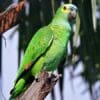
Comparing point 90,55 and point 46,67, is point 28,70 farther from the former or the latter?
point 90,55

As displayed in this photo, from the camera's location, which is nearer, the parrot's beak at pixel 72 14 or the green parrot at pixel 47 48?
the green parrot at pixel 47 48

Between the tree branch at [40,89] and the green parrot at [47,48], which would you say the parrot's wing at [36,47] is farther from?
the tree branch at [40,89]

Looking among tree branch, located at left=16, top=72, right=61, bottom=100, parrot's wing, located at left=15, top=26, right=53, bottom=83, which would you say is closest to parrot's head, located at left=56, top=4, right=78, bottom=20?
Answer: parrot's wing, located at left=15, top=26, right=53, bottom=83

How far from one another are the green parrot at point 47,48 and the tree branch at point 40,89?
0.34m

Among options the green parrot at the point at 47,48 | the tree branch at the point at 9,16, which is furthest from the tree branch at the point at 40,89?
the green parrot at the point at 47,48

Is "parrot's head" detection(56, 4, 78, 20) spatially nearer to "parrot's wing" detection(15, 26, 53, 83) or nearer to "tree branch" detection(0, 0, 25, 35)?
"parrot's wing" detection(15, 26, 53, 83)

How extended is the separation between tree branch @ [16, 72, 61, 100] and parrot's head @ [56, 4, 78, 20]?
0.59 m

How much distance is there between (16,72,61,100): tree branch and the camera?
4.23 feet

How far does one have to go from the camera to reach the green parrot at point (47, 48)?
1.90 metres

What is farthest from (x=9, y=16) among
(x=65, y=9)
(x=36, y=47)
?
(x=65, y=9)

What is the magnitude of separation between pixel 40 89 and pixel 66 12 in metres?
0.85

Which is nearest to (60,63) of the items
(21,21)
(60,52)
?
(60,52)

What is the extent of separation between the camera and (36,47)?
2.04 metres

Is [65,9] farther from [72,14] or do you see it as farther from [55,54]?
[55,54]
